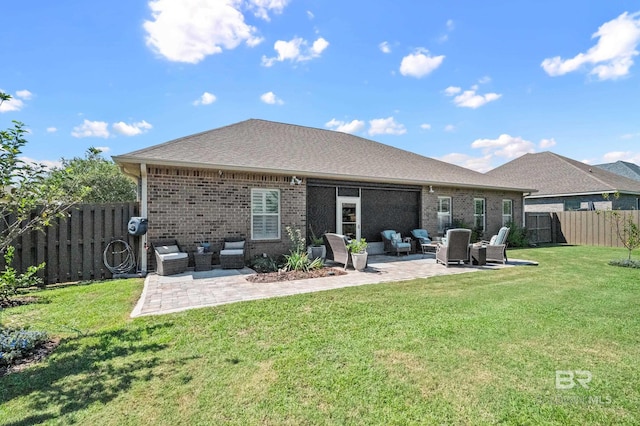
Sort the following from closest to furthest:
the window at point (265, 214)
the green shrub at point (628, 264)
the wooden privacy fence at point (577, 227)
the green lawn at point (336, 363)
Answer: the green lawn at point (336, 363) < the green shrub at point (628, 264) < the window at point (265, 214) < the wooden privacy fence at point (577, 227)

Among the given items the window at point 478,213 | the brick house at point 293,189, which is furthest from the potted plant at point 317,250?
the window at point 478,213

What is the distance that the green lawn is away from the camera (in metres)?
2.45

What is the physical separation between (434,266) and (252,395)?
8.02 metres

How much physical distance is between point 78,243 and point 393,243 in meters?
9.75

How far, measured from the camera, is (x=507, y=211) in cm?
1619

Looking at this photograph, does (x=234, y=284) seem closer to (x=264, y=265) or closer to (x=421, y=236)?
(x=264, y=265)

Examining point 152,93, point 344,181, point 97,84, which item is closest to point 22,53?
point 97,84

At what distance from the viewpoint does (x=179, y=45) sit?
9555mm

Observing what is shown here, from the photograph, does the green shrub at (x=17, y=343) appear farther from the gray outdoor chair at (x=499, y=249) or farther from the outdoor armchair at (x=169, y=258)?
the gray outdoor chair at (x=499, y=249)

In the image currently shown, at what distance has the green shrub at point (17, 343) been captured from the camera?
3387 mm

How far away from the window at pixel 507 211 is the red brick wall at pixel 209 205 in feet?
38.9

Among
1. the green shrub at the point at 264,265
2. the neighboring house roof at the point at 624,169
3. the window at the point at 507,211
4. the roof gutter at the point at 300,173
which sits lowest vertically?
the green shrub at the point at 264,265

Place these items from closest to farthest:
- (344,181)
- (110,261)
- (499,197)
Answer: (110,261) → (344,181) → (499,197)

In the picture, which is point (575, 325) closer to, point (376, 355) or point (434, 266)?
point (376, 355)
